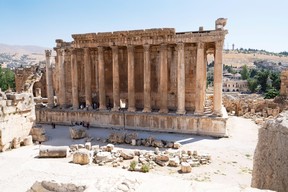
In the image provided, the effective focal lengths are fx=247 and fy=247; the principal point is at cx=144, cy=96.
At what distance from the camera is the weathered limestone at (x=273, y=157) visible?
451 cm

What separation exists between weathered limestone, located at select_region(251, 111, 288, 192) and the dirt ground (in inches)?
26.3

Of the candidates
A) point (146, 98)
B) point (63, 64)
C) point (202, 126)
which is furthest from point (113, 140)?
point (63, 64)

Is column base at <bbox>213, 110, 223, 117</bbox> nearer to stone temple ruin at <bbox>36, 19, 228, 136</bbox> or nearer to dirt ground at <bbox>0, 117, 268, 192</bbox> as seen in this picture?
stone temple ruin at <bbox>36, 19, 228, 136</bbox>

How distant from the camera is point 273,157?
472 centimetres

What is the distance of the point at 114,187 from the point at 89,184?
0.69 metres

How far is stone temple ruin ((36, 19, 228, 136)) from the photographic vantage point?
1812 cm

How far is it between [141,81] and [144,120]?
3.82 m

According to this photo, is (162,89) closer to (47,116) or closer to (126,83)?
(126,83)

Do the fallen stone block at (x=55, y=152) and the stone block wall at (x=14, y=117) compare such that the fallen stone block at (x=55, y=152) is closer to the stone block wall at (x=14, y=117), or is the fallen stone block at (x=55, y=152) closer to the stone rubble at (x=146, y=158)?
the stone rubble at (x=146, y=158)

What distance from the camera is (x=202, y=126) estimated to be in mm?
17859

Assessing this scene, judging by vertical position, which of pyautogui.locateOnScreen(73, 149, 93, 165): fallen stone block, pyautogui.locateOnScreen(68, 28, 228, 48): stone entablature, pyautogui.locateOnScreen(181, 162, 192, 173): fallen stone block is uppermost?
pyautogui.locateOnScreen(68, 28, 228, 48): stone entablature

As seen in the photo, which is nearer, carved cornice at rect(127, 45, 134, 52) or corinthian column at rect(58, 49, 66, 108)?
carved cornice at rect(127, 45, 134, 52)

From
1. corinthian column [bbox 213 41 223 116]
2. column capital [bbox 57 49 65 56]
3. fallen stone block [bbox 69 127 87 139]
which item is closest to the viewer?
corinthian column [bbox 213 41 223 116]

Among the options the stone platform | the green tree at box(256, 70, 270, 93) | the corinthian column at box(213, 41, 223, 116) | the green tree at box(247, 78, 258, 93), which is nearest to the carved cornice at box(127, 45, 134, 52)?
the stone platform
